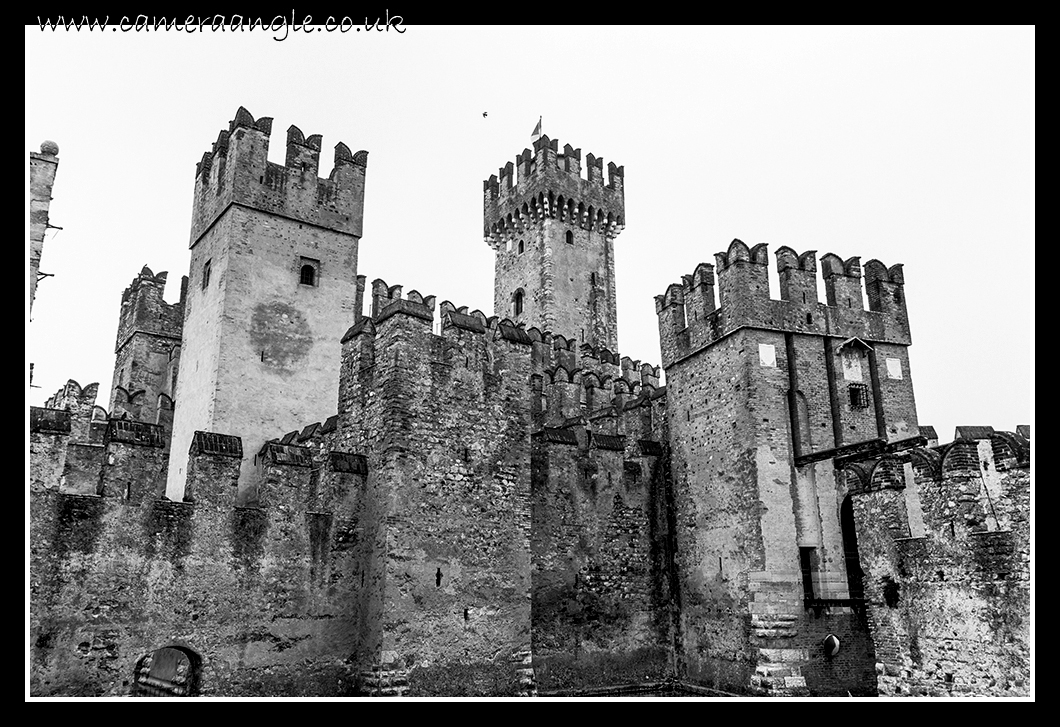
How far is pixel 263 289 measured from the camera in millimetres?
22750

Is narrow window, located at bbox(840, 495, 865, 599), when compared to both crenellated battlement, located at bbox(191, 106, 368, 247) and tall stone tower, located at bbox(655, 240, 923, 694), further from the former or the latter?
crenellated battlement, located at bbox(191, 106, 368, 247)

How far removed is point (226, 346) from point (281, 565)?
8099 mm

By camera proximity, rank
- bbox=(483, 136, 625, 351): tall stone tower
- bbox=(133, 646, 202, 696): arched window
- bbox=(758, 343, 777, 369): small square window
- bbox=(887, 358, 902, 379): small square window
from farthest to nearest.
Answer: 1. bbox=(483, 136, 625, 351): tall stone tower
2. bbox=(887, 358, 902, 379): small square window
3. bbox=(758, 343, 777, 369): small square window
4. bbox=(133, 646, 202, 696): arched window

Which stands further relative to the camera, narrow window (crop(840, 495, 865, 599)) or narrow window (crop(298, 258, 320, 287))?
narrow window (crop(298, 258, 320, 287))

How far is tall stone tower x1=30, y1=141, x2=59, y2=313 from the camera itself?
1288cm

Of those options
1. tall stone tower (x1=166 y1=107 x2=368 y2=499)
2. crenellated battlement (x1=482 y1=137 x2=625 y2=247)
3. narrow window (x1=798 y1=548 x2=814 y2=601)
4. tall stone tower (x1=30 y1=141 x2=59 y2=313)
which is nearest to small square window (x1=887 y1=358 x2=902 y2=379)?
narrow window (x1=798 y1=548 x2=814 y2=601)

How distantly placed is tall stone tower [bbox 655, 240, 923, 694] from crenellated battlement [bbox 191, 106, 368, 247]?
989 centimetres

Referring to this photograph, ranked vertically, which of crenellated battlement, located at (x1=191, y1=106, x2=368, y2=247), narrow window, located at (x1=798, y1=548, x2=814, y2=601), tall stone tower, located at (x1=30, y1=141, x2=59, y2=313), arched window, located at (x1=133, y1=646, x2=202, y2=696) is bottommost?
arched window, located at (x1=133, y1=646, x2=202, y2=696)

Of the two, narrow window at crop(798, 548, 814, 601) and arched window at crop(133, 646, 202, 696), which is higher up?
narrow window at crop(798, 548, 814, 601)

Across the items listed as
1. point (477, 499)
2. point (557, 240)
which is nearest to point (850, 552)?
point (477, 499)

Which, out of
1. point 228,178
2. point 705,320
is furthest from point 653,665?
point 228,178

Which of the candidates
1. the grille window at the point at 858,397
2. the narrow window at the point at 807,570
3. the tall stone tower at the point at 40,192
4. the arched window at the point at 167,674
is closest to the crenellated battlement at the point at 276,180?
the tall stone tower at the point at 40,192

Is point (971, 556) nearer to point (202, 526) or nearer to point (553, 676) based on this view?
point (553, 676)

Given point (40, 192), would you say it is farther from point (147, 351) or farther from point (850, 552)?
point (850, 552)
